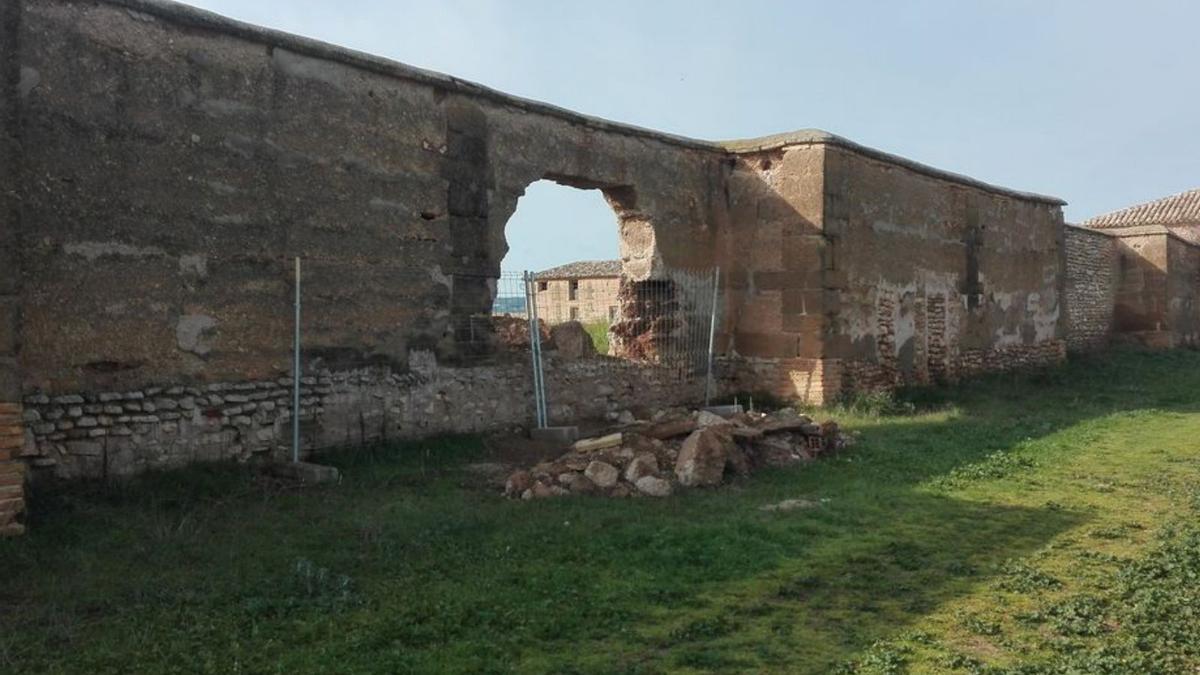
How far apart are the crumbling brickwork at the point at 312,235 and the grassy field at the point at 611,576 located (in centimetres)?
73

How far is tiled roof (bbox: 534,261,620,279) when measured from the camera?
34281mm

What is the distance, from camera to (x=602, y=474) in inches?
293

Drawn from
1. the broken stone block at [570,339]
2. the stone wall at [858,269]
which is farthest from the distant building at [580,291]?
the broken stone block at [570,339]

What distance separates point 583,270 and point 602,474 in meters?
28.2

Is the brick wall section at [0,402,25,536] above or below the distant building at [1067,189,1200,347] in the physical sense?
below

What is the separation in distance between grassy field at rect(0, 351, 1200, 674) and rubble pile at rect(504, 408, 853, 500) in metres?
0.27

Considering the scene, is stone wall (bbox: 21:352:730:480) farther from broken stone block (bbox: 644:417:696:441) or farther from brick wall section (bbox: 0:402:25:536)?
broken stone block (bbox: 644:417:696:441)

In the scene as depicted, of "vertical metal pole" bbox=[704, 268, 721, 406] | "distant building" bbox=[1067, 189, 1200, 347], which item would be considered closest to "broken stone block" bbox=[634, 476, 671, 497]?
"vertical metal pole" bbox=[704, 268, 721, 406]

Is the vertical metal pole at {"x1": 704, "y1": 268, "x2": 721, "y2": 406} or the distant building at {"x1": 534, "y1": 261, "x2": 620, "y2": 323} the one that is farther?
the distant building at {"x1": 534, "y1": 261, "x2": 620, "y2": 323}

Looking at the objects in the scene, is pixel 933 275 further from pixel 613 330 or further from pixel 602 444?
pixel 602 444

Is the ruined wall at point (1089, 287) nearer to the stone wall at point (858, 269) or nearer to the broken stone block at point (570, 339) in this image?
the stone wall at point (858, 269)

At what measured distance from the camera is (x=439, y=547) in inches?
225

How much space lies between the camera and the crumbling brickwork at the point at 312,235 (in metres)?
6.60

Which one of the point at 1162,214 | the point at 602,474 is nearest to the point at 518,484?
the point at 602,474
